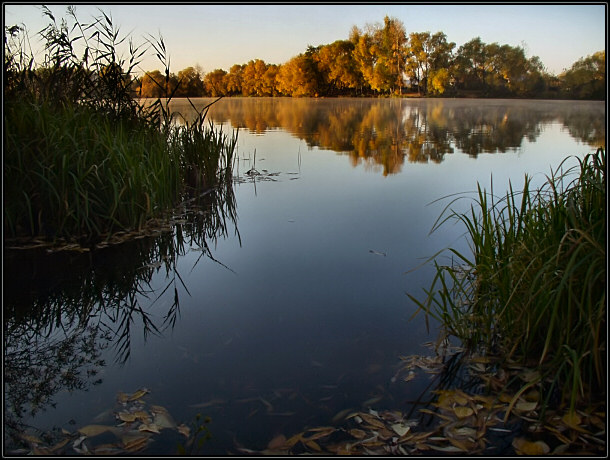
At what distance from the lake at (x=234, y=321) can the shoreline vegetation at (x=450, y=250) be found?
201mm

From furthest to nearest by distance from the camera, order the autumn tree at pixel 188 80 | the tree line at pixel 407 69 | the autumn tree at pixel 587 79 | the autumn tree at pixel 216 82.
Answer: the autumn tree at pixel 216 82 < the tree line at pixel 407 69 < the autumn tree at pixel 587 79 < the autumn tree at pixel 188 80

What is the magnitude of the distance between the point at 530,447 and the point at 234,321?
187cm

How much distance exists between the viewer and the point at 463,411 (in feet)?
7.13

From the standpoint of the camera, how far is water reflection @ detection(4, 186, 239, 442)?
2504mm

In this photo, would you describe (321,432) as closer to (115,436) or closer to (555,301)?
(115,436)

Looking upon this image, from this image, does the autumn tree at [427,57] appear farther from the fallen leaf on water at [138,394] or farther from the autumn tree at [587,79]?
the fallen leaf on water at [138,394]

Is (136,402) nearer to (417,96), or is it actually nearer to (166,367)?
(166,367)

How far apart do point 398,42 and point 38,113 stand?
66.9 m

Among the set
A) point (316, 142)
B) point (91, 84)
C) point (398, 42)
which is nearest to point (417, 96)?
point (398, 42)

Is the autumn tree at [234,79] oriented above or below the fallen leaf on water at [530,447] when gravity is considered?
above

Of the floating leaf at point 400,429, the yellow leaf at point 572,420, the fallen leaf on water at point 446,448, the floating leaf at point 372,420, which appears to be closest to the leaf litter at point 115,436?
the floating leaf at point 372,420

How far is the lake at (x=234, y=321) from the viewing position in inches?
89.0

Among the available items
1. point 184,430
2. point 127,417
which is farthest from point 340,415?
point 127,417

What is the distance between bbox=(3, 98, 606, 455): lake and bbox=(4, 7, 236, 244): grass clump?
38 centimetres
